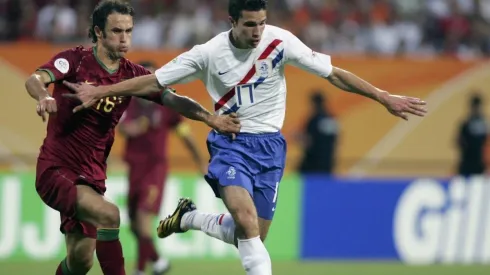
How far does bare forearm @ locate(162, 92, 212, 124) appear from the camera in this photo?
816 cm

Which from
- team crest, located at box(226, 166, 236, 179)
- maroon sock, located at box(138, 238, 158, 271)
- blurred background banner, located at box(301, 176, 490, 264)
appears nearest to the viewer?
team crest, located at box(226, 166, 236, 179)

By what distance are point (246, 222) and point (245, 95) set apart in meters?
1.03

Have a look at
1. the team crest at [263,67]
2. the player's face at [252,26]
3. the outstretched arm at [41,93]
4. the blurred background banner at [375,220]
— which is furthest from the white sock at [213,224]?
the blurred background banner at [375,220]

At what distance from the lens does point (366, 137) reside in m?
19.1

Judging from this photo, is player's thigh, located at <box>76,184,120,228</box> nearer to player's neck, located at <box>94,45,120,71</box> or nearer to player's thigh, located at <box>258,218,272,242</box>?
player's neck, located at <box>94,45,120,71</box>

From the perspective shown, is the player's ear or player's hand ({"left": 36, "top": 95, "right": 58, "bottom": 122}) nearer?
player's hand ({"left": 36, "top": 95, "right": 58, "bottom": 122})

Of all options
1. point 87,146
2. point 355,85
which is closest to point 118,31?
point 87,146

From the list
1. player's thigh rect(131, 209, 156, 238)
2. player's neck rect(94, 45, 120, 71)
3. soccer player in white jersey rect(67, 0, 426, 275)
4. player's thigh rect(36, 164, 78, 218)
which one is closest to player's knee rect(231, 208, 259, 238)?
soccer player in white jersey rect(67, 0, 426, 275)

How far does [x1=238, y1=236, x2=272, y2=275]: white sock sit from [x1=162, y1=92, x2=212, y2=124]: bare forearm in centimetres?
102

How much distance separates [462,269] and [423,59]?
6.08 meters

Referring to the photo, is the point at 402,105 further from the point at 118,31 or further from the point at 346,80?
the point at 118,31

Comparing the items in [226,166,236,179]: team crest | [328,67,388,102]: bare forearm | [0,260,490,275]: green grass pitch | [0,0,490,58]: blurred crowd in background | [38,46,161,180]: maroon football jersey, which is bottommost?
[0,260,490,275]: green grass pitch

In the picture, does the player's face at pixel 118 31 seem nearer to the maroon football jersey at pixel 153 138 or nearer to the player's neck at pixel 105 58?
the player's neck at pixel 105 58

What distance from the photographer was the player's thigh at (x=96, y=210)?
769 cm
